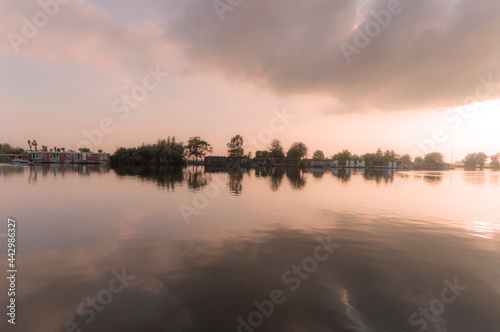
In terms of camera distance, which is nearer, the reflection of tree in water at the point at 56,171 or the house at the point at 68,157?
the reflection of tree in water at the point at 56,171

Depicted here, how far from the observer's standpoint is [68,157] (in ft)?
351

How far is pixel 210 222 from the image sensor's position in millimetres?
14016

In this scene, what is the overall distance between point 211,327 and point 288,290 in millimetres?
2682

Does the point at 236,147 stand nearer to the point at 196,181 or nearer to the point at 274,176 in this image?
the point at 274,176

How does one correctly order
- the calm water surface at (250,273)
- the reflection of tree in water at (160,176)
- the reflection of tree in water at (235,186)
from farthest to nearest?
the reflection of tree in water at (160,176), the reflection of tree in water at (235,186), the calm water surface at (250,273)

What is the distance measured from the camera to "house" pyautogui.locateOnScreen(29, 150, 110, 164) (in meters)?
105

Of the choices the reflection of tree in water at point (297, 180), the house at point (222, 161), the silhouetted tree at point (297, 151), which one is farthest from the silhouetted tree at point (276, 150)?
the reflection of tree in water at point (297, 180)

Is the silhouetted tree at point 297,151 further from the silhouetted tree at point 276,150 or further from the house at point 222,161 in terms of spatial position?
the house at point 222,161

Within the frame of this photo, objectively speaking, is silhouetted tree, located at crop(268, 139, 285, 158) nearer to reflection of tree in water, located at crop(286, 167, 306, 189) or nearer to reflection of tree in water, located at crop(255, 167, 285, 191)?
reflection of tree in water, located at crop(255, 167, 285, 191)

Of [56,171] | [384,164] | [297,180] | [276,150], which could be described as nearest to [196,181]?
[297,180]

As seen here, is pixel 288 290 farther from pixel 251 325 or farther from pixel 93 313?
pixel 93 313

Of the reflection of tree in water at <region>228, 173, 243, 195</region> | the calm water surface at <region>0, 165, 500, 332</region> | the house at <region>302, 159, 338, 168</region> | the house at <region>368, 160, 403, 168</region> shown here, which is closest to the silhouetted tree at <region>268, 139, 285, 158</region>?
the house at <region>302, 159, 338, 168</region>

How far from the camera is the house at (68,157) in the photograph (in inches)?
4139

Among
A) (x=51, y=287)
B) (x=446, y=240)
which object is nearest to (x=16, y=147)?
(x=51, y=287)
